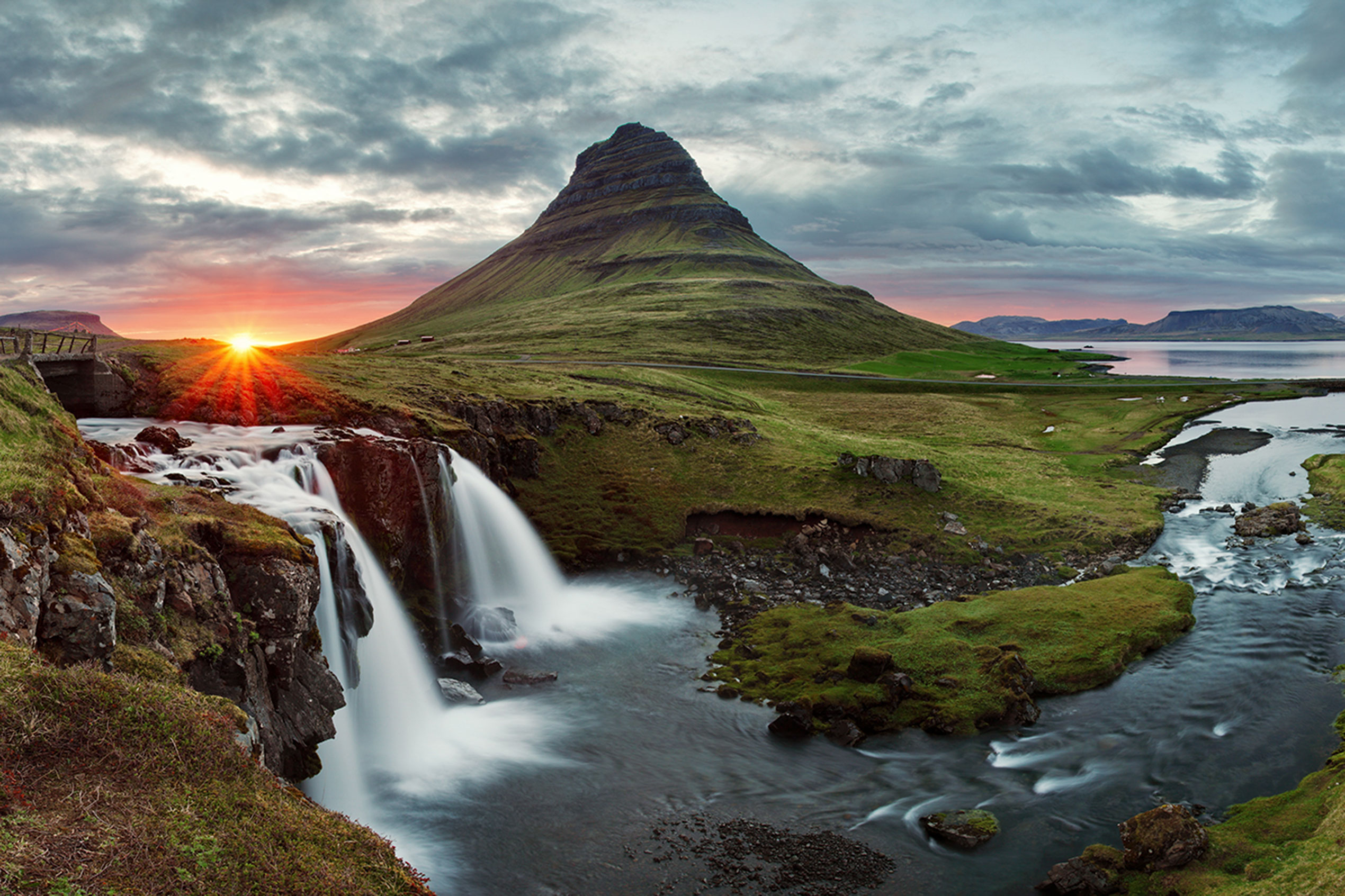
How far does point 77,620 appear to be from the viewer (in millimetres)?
16359

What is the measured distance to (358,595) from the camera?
1153 inches

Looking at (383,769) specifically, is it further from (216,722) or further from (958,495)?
(958,495)

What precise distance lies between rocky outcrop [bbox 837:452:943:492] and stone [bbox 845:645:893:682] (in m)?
27.6

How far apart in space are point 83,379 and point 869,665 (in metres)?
48.6

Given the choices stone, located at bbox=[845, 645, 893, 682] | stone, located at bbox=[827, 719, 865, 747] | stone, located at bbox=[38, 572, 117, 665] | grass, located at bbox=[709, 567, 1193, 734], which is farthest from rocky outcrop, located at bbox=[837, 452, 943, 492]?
stone, located at bbox=[38, 572, 117, 665]

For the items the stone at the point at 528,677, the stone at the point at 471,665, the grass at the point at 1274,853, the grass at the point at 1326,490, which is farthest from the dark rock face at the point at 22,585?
the grass at the point at 1326,490

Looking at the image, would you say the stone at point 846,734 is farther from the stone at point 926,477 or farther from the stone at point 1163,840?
the stone at point 926,477

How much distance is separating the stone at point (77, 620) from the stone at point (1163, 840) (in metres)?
24.8

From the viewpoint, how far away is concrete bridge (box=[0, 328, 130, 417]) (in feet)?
143

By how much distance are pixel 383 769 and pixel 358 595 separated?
21.8 ft

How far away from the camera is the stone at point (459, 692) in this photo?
31.0 meters

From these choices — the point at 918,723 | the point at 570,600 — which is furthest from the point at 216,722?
the point at 570,600

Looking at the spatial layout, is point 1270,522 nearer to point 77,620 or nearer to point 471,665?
point 471,665

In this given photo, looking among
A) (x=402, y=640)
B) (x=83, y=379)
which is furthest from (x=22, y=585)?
(x=83, y=379)
